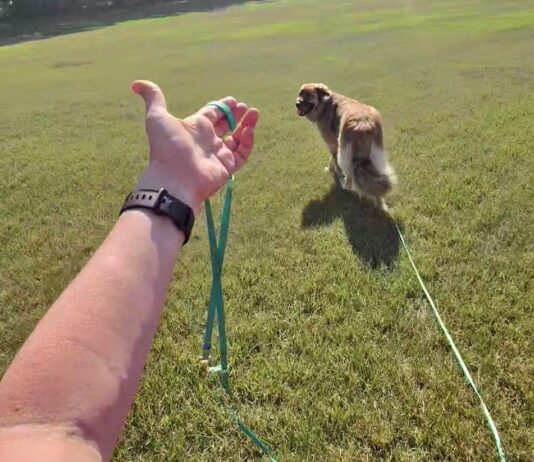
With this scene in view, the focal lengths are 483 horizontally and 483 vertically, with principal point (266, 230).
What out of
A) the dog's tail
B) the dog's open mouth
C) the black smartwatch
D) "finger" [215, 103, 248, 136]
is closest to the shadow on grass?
the dog's open mouth

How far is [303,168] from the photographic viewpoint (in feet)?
23.5

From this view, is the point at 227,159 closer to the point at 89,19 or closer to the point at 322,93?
the point at 322,93

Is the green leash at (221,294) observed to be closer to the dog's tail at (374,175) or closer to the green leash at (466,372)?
the green leash at (466,372)

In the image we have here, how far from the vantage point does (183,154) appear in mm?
1848

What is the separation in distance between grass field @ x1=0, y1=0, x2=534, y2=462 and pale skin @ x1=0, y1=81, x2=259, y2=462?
5.61 ft

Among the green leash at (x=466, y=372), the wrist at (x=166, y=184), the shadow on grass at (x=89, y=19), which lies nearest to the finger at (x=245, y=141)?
the wrist at (x=166, y=184)

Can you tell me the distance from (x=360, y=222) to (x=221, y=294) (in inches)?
118

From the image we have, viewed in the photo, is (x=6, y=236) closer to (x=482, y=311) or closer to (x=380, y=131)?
(x=380, y=131)

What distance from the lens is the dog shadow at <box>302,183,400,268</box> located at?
4.52m

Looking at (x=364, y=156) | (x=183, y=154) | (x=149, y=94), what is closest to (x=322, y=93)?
(x=364, y=156)

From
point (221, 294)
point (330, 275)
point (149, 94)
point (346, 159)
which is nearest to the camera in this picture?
point (149, 94)

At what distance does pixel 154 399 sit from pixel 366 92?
1019 centimetres

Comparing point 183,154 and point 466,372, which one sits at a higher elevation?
point 183,154

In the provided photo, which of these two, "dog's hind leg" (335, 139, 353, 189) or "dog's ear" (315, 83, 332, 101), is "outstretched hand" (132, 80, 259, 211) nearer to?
"dog's hind leg" (335, 139, 353, 189)
